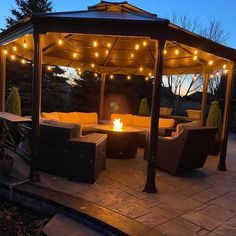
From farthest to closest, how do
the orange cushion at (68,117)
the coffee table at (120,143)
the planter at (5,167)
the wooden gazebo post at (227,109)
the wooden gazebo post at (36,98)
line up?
1. the orange cushion at (68,117)
2. the coffee table at (120,143)
3. the wooden gazebo post at (227,109)
4. the planter at (5,167)
5. the wooden gazebo post at (36,98)

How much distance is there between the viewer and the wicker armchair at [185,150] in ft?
15.2

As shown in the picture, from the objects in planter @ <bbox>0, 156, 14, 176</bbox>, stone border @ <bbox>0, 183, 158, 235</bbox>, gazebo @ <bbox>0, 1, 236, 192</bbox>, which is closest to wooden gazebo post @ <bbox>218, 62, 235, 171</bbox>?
gazebo @ <bbox>0, 1, 236, 192</bbox>

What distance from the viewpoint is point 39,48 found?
4160 millimetres

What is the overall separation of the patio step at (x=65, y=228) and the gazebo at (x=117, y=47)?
1.27 m

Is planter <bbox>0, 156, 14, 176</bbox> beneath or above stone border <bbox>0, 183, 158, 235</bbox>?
above

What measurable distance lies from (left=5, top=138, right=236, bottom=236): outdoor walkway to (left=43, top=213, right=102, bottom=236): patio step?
449 millimetres

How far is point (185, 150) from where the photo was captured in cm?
468

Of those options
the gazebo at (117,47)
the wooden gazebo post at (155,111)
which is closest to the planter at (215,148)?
the gazebo at (117,47)

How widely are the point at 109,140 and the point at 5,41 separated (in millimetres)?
3012

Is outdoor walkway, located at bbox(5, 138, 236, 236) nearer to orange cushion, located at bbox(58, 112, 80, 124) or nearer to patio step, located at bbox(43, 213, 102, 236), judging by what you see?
patio step, located at bbox(43, 213, 102, 236)

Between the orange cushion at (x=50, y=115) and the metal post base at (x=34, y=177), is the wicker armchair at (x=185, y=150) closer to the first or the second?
the metal post base at (x=34, y=177)

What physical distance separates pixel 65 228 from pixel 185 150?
2514 millimetres

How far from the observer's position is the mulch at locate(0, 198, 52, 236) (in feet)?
10.3

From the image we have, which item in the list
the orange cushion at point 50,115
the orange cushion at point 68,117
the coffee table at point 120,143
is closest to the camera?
the coffee table at point 120,143
